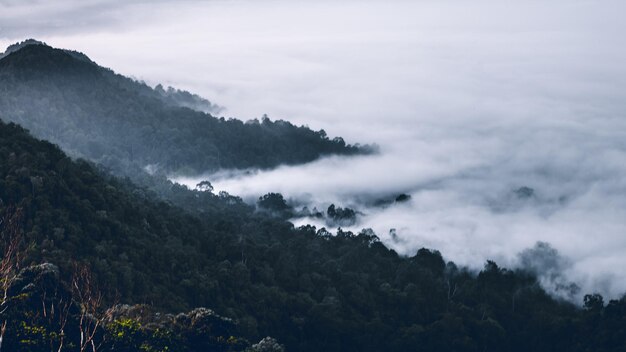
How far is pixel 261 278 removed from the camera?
305 ft

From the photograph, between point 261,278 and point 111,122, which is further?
point 111,122

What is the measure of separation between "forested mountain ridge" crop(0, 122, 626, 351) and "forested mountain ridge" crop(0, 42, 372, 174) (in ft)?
63.9

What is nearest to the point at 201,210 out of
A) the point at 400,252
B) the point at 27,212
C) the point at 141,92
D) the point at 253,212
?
the point at 253,212

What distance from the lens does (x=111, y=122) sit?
5477 inches

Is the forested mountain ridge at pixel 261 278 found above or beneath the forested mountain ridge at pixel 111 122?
beneath

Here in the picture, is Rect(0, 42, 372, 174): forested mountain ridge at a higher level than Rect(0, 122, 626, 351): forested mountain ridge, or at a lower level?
higher

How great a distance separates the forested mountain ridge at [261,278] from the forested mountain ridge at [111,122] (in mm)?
19491

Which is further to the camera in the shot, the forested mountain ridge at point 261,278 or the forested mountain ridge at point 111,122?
the forested mountain ridge at point 111,122

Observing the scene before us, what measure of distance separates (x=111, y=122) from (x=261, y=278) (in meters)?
56.7

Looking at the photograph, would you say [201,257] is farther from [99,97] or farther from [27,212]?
[99,97]

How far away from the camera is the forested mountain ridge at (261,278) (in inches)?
2793

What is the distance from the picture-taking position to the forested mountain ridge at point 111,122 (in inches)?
5020

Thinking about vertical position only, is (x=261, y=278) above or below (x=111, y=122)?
below

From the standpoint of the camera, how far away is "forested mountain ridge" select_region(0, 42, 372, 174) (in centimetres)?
12750
